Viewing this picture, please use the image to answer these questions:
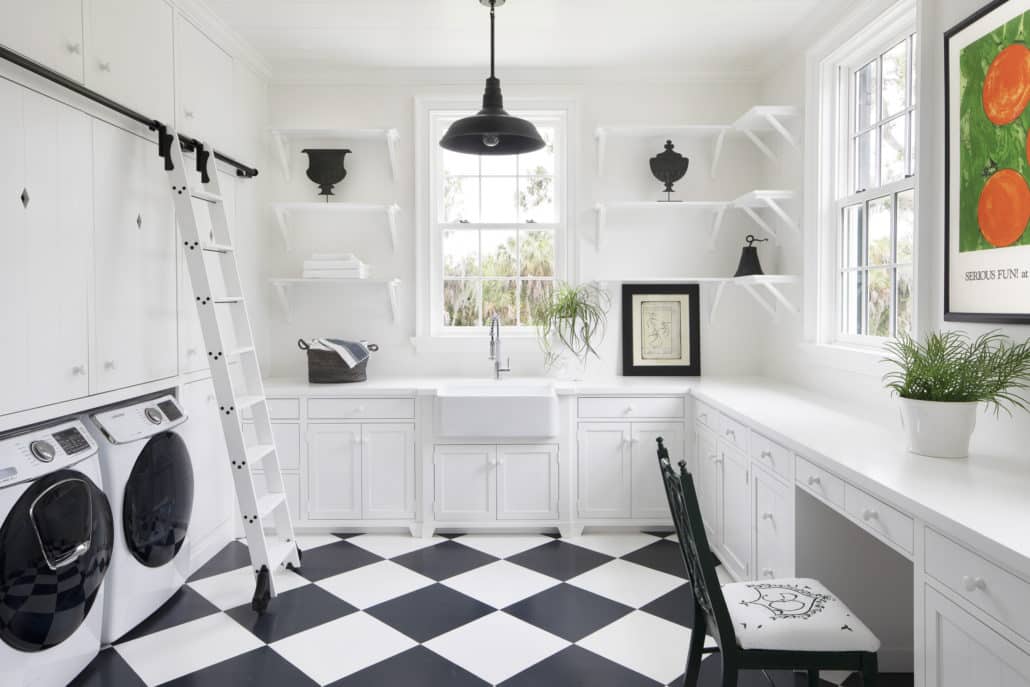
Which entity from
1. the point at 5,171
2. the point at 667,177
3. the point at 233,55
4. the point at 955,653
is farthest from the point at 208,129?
the point at 955,653

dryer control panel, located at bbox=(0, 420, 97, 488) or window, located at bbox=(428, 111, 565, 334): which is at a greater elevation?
window, located at bbox=(428, 111, 565, 334)

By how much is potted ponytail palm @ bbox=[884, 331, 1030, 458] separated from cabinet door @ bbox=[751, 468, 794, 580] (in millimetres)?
482

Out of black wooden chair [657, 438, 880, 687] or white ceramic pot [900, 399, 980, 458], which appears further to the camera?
white ceramic pot [900, 399, 980, 458]

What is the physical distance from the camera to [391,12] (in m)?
3.23

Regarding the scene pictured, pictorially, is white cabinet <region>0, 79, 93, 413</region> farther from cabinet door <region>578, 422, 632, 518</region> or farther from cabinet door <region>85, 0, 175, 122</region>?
cabinet door <region>578, 422, 632, 518</region>

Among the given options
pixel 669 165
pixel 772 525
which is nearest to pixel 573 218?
pixel 669 165

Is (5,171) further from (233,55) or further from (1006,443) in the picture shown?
(1006,443)

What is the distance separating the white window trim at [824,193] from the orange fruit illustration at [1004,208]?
102cm

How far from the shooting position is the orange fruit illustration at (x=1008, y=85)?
1927mm

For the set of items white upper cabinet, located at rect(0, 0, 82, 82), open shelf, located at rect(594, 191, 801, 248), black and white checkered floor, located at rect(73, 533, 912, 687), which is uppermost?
white upper cabinet, located at rect(0, 0, 82, 82)

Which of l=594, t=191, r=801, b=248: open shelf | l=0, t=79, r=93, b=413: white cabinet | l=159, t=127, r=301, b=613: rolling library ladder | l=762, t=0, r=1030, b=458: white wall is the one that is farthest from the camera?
l=594, t=191, r=801, b=248: open shelf

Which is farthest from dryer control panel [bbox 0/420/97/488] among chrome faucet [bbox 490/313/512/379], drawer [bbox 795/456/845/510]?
drawer [bbox 795/456/845/510]

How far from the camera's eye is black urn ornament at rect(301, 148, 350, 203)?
13.1ft

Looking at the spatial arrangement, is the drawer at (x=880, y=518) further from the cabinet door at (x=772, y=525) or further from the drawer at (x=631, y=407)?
the drawer at (x=631, y=407)
